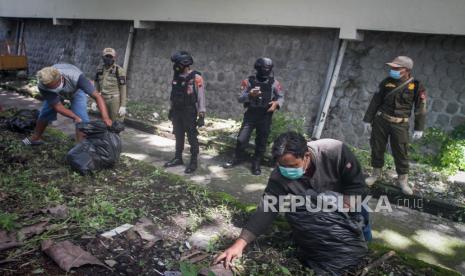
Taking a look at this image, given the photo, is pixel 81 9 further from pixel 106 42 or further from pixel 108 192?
pixel 108 192

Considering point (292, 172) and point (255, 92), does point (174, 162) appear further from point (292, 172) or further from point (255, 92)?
point (292, 172)

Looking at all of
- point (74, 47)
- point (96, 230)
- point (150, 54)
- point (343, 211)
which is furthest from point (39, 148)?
point (74, 47)

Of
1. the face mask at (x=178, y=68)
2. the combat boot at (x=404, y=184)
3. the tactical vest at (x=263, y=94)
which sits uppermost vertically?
the face mask at (x=178, y=68)

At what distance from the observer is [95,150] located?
14.8 feet

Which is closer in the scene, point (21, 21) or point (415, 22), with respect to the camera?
point (415, 22)

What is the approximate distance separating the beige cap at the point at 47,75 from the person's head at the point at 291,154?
337cm

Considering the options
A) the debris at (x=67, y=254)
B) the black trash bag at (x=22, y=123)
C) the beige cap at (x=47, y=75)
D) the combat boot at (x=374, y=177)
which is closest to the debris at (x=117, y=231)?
the debris at (x=67, y=254)

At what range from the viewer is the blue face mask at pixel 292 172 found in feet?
8.95

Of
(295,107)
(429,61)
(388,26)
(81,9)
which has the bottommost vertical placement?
(295,107)

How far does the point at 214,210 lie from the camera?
370cm

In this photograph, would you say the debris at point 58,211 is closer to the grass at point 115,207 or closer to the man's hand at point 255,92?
the grass at point 115,207

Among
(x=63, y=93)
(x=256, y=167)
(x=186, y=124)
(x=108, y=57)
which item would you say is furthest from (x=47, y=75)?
(x=256, y=167)

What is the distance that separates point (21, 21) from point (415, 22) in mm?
14882

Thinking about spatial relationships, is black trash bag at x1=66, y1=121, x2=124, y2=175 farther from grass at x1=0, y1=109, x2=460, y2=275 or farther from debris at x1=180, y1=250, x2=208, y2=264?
debris at x1=180, y1=250, x2=208, y2=264
